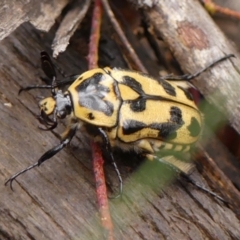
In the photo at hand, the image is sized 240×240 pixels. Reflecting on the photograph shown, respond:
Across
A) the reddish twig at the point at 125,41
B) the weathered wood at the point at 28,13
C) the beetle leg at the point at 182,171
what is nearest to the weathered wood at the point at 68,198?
the beetle leg at the point at 182,171

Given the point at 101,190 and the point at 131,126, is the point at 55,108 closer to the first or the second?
the point at 131,126

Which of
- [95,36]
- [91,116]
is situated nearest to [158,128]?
[91,116]

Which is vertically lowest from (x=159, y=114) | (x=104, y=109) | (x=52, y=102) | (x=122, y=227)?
(x=122, y=227)

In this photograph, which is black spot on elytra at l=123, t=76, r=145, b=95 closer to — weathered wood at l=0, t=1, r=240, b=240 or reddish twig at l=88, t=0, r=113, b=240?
reddish twig at l=88, t=0, r=113, b=240

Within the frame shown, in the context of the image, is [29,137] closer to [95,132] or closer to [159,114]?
[95,132]

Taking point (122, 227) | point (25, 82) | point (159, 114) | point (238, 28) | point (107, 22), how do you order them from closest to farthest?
point (122, 227) < point (159, 114) < point (25, 82) < point (107, 22) < point (238, 28)

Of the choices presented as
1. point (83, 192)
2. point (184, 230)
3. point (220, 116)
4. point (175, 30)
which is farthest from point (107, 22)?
point (184, 230)

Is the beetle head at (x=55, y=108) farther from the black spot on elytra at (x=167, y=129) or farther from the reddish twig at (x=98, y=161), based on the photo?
the black spot on elytra at (x=167, y=129)
